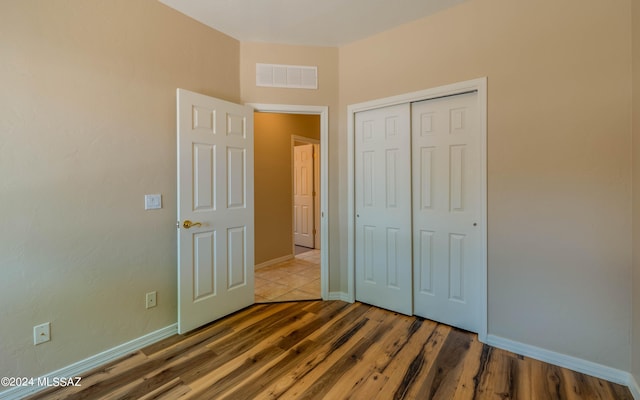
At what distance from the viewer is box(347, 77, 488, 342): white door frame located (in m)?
2.13

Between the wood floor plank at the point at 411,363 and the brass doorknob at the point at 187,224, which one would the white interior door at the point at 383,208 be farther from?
the brass doorknob at the point at 187,224

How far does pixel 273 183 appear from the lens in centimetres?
434

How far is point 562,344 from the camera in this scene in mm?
1886

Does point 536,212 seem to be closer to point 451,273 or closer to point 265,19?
point 451,273

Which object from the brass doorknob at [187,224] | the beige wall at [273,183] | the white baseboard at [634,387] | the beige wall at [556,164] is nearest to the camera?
the white baseboard at [634,387]

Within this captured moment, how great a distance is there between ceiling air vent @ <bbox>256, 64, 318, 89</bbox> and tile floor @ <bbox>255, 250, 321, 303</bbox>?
2.21m

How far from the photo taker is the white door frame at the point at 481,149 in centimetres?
213

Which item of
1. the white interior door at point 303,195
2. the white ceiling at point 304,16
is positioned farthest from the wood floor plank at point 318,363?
the white interior door at point 303,195

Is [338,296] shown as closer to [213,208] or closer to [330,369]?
[330,369]

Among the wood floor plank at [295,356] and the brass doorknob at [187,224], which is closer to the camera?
the wood floor plank at [295,356]

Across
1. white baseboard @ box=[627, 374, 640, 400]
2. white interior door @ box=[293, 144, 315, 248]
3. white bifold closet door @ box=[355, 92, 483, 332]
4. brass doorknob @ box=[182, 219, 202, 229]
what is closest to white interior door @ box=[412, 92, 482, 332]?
white bifold closet door @ box=[355, 92, 483, 332]

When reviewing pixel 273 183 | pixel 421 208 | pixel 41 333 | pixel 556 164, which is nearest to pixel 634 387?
pixel 556 164

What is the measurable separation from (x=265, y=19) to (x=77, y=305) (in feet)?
8.42

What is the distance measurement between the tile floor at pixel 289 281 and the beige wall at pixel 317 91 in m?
0.44
